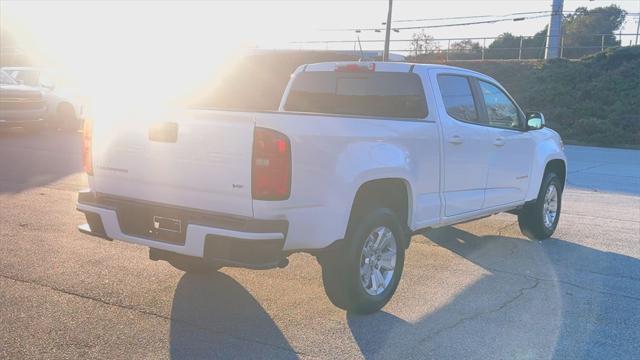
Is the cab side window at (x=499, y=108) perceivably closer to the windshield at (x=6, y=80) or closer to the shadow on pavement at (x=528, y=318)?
the shadow on pavement at (x=528, y=318)

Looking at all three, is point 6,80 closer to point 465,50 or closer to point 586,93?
point 586,93

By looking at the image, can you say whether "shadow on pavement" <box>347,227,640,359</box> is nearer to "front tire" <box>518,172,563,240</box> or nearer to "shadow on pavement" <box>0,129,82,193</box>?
"front tire" <box>518,172,563,240</box>

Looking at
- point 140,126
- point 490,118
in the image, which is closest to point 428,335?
point 140,126

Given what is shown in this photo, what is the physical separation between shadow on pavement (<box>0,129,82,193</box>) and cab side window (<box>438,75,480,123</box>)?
6.67 meters

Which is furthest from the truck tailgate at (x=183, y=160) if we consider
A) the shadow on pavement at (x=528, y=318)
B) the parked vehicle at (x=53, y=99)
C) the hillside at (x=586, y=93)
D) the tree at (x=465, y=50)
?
the tree at (x=465, y=50)

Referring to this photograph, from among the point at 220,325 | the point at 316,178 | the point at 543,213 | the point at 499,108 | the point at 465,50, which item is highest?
the point at 465,50

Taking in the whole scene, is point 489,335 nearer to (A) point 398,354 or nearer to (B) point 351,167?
(A) point 398,354

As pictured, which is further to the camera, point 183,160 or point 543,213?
point 543,213

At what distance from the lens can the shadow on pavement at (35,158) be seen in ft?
35.0

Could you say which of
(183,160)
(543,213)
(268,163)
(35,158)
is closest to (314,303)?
(268,163)

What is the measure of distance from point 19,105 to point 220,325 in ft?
52.0

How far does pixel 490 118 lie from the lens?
22.4 feet

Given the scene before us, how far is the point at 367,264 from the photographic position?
16.7 ft

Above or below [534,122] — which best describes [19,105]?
below
